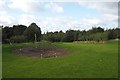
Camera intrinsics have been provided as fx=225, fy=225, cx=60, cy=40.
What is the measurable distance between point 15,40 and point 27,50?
30834 millimetres

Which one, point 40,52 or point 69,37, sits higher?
point 69,37

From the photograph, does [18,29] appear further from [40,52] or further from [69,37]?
[40,52]

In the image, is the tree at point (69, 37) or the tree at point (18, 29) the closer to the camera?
the tree at point (69, 37)

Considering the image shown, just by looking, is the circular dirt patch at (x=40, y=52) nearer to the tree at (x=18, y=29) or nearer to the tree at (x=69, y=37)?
the tree at (x=69, y=37)

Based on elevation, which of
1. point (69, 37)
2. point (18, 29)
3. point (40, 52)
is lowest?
point (40, 52)

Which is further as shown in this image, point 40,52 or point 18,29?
point 18,29

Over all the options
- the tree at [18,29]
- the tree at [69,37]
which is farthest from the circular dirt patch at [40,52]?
the tree at [18,29]

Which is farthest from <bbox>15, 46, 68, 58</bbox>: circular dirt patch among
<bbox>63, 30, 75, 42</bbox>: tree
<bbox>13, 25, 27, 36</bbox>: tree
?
<bbox>13, 25, 27, 36</bbox>: tree

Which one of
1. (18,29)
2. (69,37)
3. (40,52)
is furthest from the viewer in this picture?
(18,29)

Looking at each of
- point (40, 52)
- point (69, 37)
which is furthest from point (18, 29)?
point (40, 52)

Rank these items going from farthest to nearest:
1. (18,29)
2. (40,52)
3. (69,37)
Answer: (18,29)
(69,37)
(40,52)

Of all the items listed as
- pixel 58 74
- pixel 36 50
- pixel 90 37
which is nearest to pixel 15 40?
pixel 90 37

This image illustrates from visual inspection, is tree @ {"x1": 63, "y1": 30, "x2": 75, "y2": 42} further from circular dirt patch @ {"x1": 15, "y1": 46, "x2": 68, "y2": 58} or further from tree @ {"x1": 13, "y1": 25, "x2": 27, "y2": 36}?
circular dirt patch @ {"x1": 15, "y1": 46, "x2": 68, "y2": 58}

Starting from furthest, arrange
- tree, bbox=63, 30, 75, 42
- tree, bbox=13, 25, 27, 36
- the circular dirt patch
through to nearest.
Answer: tree, bbox=13, 25, 27, 36 < tree, bbox=63, 30, 75, 42 < the circular dirt patch
